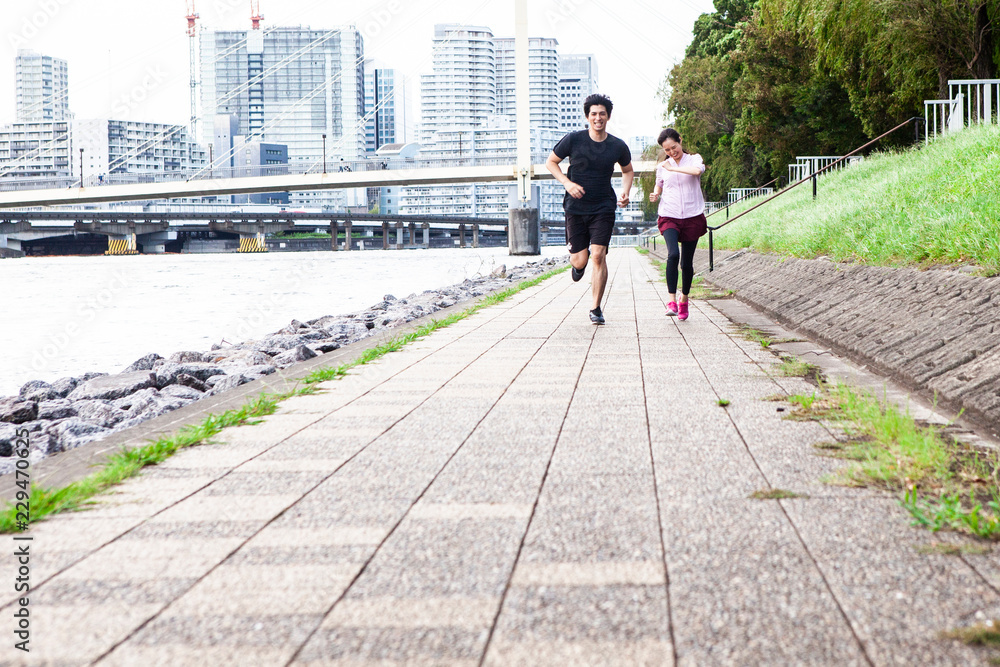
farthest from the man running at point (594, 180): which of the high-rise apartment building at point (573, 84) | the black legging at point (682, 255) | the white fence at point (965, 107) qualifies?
the high-rise apartment building at point (573, 84)

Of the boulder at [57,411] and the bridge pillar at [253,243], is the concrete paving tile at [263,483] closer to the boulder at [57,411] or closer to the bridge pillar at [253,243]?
the boulder at [57,411]

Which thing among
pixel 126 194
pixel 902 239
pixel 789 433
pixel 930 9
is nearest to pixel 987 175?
A: pixel 902 239

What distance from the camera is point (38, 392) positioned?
7.33m

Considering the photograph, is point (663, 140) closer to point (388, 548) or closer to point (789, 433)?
point (789, 433)

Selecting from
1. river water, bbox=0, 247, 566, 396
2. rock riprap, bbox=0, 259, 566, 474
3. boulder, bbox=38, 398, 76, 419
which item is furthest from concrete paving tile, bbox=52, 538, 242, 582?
river water, bbox=0, 247, 566, 396

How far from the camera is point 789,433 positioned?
3441 mm

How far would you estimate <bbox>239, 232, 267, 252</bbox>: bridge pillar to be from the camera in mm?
81125

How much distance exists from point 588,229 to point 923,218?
275cm

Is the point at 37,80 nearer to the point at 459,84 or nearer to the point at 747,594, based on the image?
the point at 459,84

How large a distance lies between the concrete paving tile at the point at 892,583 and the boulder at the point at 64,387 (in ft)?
21.3

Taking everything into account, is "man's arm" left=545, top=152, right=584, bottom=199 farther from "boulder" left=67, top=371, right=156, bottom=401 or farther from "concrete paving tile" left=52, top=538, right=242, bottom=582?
"concrete paving tile" left=52, top=538, right=242, bottom=582

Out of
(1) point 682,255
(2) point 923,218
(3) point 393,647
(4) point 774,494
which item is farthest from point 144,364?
(3) point 393,647

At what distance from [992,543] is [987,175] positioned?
21.5 feet

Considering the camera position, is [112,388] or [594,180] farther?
[594,180]
